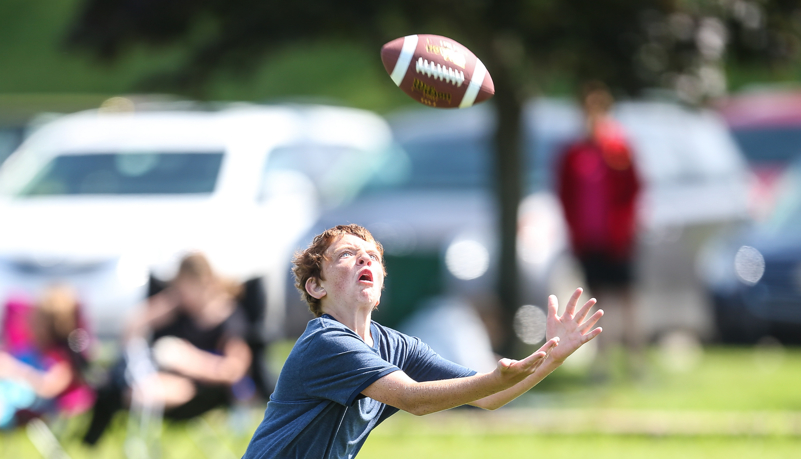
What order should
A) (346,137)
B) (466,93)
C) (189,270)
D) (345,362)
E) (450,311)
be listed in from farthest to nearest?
1. (346,137)
2. (450,311)
3. (189,270)
4. (466,93)
5. (345,362)

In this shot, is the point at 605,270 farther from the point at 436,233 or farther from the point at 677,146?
the point at 677,146

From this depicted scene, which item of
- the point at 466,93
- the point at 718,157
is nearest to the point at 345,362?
the point at 466,93

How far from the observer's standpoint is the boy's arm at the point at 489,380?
10.7 feet

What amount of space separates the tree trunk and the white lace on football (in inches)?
217

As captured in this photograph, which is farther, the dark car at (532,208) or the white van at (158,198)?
the dark car at (532,208)

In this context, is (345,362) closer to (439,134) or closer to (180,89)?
(180,89)

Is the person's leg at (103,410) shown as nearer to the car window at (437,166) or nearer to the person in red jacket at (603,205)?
the person in red jacket at (603,205)

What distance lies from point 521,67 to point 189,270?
3.74 meters

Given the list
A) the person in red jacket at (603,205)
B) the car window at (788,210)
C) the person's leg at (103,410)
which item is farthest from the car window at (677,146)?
the person's leg at (103,410)

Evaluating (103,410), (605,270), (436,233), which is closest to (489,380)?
(103,410)

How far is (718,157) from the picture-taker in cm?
1220

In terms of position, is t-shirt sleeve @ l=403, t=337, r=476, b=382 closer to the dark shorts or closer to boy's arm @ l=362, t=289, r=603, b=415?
boy's arm @ l=362, t=289, r=603, b=415

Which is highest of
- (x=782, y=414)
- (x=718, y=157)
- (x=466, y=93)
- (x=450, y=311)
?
(x=718, y=157)

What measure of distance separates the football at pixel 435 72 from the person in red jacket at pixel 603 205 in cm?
477
